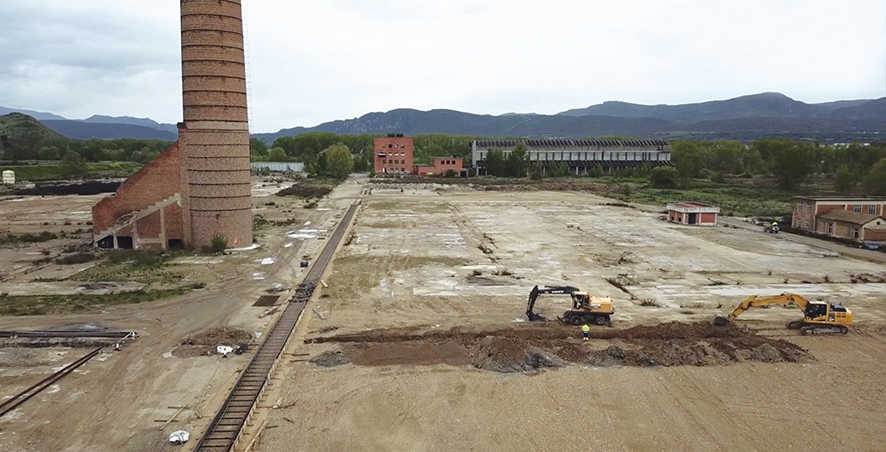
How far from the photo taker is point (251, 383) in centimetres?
2092

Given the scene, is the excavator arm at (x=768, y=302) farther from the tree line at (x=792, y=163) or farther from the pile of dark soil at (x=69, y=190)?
the pile of dark soil at (x=69, y=190)

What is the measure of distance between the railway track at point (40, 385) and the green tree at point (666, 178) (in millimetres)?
100263

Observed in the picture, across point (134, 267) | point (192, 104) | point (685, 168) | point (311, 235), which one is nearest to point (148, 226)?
point (134, 267)

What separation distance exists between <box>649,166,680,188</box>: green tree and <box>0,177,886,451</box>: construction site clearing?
6560 centimetres

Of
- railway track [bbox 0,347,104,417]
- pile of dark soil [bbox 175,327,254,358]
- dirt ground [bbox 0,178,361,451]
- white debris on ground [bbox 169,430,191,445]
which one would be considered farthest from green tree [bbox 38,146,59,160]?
white debris on ground [bbox 169,430,191,445]

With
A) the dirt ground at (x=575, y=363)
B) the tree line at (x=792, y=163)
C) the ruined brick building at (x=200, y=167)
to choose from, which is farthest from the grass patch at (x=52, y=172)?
the tree line at (x=792, y=163)

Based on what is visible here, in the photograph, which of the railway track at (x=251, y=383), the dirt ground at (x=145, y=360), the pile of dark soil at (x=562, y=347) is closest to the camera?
the railway track at (x=251, y=383)

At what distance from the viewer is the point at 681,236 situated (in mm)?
53500

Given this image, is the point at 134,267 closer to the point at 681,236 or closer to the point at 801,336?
the point at 801,336

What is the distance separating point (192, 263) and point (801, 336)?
35.3 metres

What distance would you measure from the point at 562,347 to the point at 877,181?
73.2 metres

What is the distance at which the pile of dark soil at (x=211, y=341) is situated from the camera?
2392cm

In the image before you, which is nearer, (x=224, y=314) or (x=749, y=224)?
(x=224, y=314)

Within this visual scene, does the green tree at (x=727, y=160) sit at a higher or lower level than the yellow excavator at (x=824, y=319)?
higher
